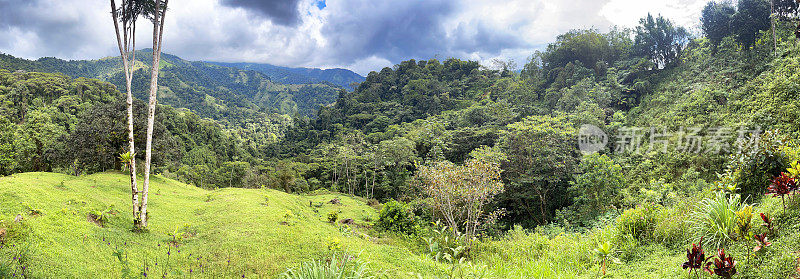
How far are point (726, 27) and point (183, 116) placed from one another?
7650cm

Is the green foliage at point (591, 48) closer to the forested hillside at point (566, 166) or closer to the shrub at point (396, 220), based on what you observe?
the forested hillside at point (566, 166)

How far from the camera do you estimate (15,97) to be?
133 ft

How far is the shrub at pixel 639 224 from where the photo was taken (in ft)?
18.1

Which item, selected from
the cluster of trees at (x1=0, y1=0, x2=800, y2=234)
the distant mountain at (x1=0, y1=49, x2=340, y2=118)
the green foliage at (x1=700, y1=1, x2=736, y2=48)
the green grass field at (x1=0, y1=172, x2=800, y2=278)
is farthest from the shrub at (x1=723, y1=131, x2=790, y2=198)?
the distant mountain at (x1=0, y1=49, x2=340, y2=118)

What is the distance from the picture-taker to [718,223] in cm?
447

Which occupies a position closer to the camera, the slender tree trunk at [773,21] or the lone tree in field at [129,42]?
the lone tree in field at [129,42]

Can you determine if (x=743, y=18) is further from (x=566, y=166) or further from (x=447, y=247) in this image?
(x=447, y=247)

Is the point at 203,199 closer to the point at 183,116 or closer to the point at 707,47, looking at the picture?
the point at 707,47

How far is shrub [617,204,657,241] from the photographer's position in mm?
5521

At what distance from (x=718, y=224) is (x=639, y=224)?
4.15 ft

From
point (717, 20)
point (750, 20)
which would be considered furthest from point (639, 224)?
point (717, 20)

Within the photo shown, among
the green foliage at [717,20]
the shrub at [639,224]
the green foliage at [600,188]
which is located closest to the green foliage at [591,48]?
the green foliage at [717,20]

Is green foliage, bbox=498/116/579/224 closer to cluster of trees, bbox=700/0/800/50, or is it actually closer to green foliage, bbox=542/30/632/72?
cluster of trees, bbox=700/0/800/50

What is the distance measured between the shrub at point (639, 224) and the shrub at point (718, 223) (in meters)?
0.70
